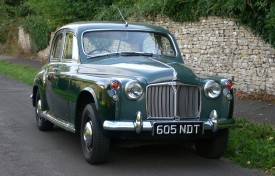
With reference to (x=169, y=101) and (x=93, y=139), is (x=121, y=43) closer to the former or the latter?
Answer: (x=169, y=101)

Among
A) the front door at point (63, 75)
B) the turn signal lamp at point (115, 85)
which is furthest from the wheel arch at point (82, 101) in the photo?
the turn signal lamp at point (115, 85)

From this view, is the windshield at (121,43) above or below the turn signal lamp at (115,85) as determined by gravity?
above

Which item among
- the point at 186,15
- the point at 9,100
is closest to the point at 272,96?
the point at 186,15

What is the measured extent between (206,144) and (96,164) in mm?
1545

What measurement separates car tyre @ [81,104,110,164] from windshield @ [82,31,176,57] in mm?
1232

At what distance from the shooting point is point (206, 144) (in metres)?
7.41

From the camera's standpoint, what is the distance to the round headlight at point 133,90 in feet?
21.5

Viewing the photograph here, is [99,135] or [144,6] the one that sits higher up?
[144,6]

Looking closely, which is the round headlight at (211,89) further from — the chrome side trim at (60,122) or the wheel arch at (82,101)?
the chrome side trim at (60,122)

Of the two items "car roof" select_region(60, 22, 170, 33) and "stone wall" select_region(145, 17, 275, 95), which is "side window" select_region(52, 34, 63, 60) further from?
"stone wall" select_region(145, 17, 275, 95)

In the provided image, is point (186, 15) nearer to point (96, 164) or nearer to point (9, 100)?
point (9, 100)

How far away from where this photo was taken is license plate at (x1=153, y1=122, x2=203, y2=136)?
6.48 meters

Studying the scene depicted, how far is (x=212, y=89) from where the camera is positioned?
6.90 meters

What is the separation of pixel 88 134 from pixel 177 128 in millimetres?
1188
